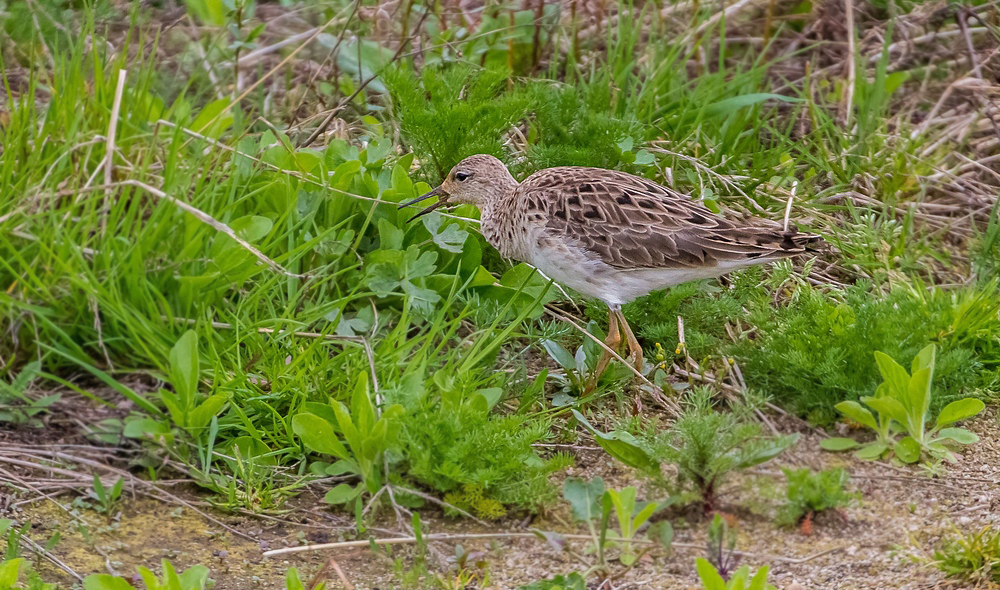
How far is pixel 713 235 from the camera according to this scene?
4.93m

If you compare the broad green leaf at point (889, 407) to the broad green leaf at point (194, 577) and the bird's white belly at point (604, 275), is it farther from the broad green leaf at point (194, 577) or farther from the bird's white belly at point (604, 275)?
the broad green leaf at point (194, 577)

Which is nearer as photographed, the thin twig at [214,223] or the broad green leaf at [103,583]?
the broad green leaf at [103,583]

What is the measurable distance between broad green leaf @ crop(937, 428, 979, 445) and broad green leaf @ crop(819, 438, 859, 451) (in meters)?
0.33

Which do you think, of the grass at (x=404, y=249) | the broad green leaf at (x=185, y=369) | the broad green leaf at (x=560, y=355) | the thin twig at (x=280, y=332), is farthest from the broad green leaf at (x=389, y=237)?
the broad green leaf at (x=185, y=369)

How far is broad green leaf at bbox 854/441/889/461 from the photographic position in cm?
430

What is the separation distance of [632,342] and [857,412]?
3.59 ft

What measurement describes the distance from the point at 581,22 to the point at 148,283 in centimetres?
377

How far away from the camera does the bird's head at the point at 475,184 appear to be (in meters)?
5.62

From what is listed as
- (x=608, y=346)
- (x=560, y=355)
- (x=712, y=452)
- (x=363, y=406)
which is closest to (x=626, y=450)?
(x=712, y=452)

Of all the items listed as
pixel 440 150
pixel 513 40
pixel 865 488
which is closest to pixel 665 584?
pixel 865 488

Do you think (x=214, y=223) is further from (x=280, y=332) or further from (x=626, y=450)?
(x=626, y=450)

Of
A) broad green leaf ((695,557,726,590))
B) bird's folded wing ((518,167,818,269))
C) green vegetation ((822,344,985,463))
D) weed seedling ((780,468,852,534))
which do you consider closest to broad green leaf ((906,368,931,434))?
green vegetation ((822,344,985,463))

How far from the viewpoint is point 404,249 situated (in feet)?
17.4

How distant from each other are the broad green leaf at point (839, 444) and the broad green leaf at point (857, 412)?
0.09 meters
